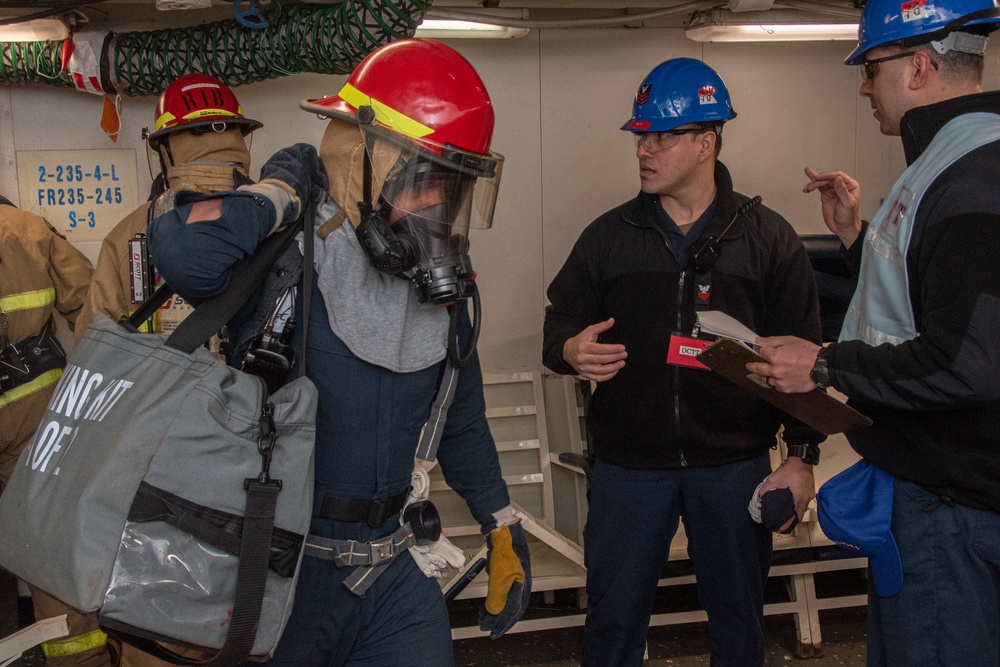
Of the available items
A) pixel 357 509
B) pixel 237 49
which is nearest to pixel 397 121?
pixel 357 509

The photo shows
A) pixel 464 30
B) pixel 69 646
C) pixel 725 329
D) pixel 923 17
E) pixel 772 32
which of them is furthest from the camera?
pixel 772 32

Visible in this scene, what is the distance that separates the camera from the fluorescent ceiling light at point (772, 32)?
421 cm

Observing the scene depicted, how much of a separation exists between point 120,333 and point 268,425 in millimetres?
324

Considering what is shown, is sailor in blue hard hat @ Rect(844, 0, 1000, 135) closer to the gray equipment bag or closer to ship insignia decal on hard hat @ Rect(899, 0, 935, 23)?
ship insignia decal on hard hat @ Rect(899, 0, 935, 23)

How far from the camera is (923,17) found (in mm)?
2031

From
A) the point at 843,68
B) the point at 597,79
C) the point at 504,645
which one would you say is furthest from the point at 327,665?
the point at 843,68

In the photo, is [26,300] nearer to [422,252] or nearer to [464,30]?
[464,30]

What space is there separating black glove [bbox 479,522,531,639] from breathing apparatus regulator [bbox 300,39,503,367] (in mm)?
634

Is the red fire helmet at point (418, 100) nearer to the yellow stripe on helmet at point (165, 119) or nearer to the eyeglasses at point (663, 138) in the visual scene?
the eyeglasses at point (663, 138)

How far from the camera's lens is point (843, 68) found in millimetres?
4824

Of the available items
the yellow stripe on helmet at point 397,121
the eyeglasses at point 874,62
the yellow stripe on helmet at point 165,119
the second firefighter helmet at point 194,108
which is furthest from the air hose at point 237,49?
the eyeglasses at point 874,62

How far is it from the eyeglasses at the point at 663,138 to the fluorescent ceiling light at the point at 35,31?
8.31 ft

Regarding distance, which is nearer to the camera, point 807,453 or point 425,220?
point 425,220

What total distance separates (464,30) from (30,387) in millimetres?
2480
